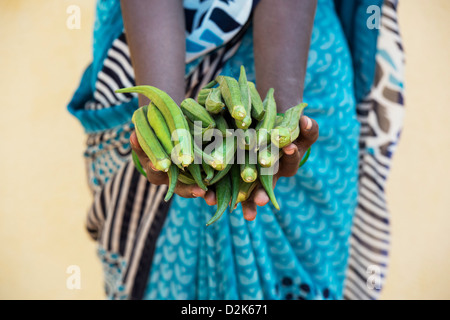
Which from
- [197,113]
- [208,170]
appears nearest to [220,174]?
[208,170]

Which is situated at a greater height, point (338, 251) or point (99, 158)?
point (99, 158)

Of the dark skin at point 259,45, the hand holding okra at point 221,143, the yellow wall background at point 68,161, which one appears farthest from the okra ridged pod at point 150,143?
the yellow wall background at point 68,161

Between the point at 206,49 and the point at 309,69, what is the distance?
294 mm

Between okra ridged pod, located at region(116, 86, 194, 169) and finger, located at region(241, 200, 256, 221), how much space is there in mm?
175

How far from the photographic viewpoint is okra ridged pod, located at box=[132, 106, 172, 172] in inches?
33.8

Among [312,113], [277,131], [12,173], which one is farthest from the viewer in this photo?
[12,173]

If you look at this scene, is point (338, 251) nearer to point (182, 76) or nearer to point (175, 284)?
point (175, 284)

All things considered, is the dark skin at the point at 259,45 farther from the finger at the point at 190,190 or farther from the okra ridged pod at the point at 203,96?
the finger at the point at 190,190

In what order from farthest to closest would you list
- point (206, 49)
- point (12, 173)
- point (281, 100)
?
point (12, 173) → point (206, 49) → point (281, 100)

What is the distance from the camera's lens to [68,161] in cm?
253

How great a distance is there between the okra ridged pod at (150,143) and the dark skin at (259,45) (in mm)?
113

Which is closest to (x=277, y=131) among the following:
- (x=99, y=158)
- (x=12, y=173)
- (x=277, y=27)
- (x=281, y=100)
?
(x=281, y=100)

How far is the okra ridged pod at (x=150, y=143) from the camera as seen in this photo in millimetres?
859
